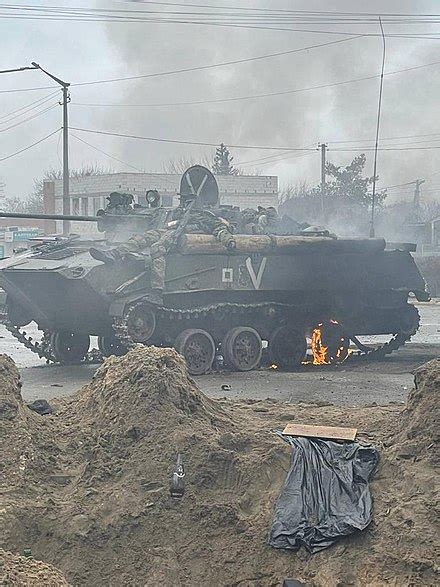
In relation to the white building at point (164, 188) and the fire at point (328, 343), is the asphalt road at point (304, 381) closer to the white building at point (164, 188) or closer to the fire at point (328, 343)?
the fire at point (328, 343)

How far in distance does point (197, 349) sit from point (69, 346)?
2343 millimetres

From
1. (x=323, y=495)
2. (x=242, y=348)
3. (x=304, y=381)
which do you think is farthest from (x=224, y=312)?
(x=323, y=495)

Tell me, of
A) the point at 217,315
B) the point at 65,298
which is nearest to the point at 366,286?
the point at 217,315

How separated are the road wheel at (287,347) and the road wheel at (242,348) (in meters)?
0.39

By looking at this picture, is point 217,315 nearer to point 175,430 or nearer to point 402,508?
point 175,430

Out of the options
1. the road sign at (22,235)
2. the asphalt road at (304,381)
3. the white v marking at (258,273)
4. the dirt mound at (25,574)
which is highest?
the road sign at (22,235)

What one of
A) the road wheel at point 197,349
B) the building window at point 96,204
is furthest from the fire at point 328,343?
the building window at point 96,204

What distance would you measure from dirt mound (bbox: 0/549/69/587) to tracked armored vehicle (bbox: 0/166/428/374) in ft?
27.6

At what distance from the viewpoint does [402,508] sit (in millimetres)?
5398

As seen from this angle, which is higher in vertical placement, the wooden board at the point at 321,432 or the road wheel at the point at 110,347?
the wooden board at the point at 321,432

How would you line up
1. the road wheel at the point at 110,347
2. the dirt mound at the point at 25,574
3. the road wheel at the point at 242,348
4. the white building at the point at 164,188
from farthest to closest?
the white building at the point at 164,188
the road wheel at the point at 110,347
the road wheel at the point at 242,348
the dirt mound at the point at 25,574

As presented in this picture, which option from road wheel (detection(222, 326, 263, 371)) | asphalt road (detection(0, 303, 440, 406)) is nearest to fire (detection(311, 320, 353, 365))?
asphalt road (detection(0, 303, 440, 406))

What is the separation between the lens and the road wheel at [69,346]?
46.3ft

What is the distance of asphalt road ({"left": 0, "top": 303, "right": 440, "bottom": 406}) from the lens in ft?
36.0
